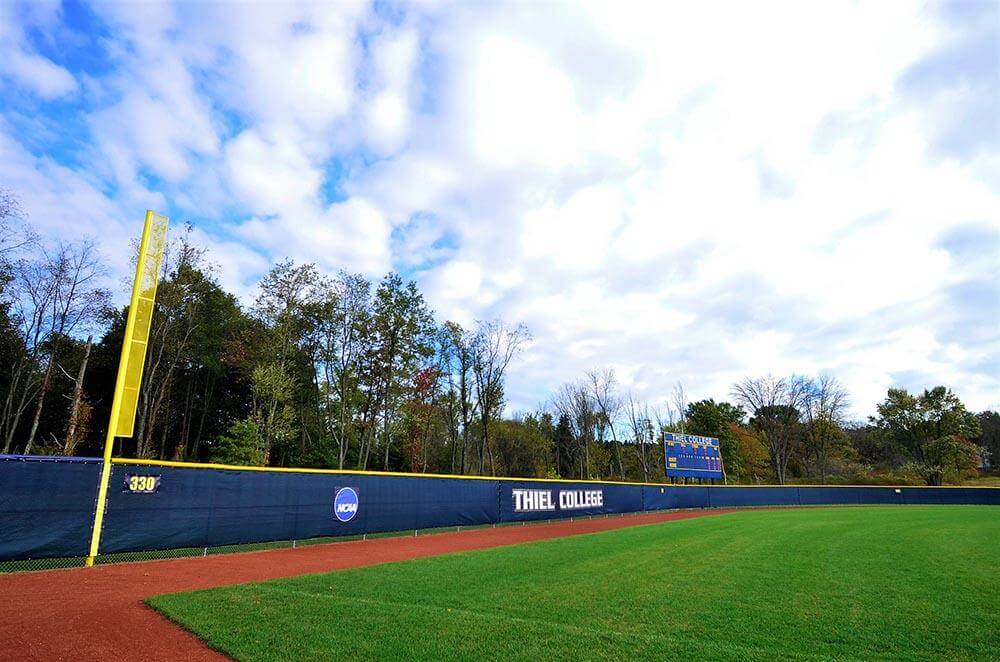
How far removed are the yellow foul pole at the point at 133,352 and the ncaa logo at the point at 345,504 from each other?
6.08m

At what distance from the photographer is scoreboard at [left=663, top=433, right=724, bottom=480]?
33.8 metres

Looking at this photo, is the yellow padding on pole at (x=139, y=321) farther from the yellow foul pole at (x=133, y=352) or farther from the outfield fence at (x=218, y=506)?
the outfield fence at (x=218, y=506)

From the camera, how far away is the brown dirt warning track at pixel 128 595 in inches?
222

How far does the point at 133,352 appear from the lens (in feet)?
39.0

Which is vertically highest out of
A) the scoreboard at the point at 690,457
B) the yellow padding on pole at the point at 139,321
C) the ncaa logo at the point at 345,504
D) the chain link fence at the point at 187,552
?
the yellow padding on pole at the point at 139,321

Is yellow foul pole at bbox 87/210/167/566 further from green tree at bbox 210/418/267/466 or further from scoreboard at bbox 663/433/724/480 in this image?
scoreboard at bbox 663/433/724/480

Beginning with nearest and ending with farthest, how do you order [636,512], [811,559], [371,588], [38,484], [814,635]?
[814,635] → [371,588] → [38,484] → [811,559] → [636,512]

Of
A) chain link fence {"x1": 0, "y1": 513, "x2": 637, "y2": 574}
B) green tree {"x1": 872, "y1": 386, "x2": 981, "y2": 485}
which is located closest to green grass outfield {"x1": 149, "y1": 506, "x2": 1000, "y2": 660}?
chain link fence {"x1": 0, "y1": 513, "x2": 637, "y2": 574}

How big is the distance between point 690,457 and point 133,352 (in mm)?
31974

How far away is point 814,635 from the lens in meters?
5.77

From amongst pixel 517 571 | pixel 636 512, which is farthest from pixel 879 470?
pixel 517 571

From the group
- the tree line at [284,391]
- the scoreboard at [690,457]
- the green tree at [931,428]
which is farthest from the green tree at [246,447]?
the green tree at [931,428]

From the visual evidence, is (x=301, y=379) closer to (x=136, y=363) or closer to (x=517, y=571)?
(x=136, y=363)

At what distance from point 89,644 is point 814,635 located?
8.04m
